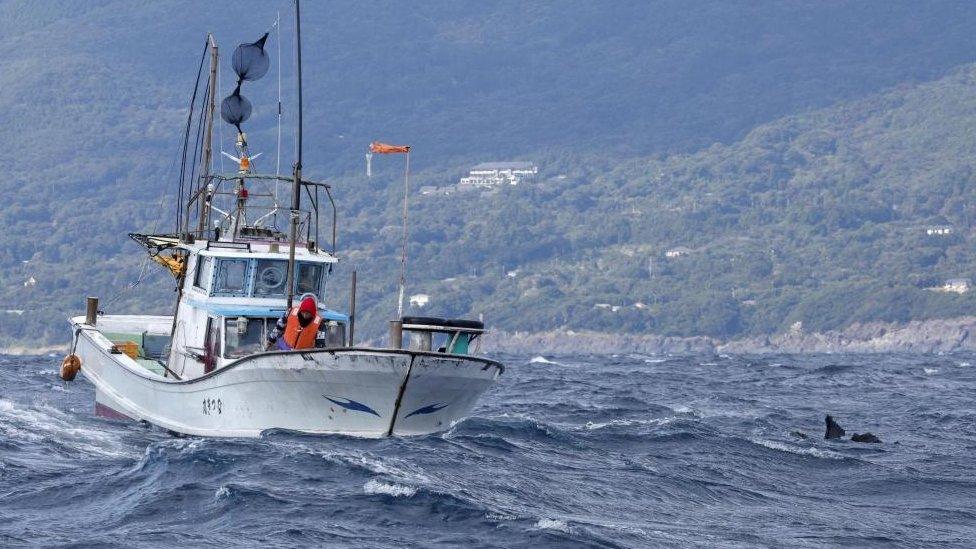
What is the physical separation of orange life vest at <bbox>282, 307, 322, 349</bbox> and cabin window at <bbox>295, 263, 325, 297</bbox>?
3.57 m

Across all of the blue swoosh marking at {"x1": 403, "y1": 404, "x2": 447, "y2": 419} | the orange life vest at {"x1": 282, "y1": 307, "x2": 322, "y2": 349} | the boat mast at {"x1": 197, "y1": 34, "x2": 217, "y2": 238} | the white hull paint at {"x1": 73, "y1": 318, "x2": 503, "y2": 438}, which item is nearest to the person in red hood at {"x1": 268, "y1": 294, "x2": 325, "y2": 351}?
the orange life vest at {"x1": 282, "y1": 307, "x2": 322, "y2": 349}

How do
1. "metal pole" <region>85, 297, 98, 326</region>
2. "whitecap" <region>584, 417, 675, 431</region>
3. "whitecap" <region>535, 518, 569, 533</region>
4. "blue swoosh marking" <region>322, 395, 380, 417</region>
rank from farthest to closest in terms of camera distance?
"metal pole" <region>85, 297, 98, 326</region> → "whitecap" <region>584, 417, 675, 431</region> → "blue swoosh marking" <region>322, 395, 380, 417</region> → "whitecap" <region>535, 518, 569, 533</region>

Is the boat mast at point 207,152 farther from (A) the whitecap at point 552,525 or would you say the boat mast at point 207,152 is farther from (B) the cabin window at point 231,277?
(A) the whitecap at point 552,525

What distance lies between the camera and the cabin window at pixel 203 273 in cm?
3741

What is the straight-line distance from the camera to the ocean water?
24.3m

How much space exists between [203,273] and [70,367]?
307 inches

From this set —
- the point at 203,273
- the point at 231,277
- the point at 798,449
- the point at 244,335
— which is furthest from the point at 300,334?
the point at 798,449

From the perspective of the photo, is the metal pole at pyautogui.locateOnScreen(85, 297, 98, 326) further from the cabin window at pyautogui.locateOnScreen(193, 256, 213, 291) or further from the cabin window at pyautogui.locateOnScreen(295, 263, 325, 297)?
the cabin window at pyautogui.locateOnScreen(295, 263, 325, 297)

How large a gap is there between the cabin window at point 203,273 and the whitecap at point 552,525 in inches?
574

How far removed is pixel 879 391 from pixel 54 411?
1436 inches

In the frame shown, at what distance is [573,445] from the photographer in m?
36.8

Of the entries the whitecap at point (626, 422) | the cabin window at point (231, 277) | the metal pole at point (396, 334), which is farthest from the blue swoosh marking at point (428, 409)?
the whitecap at point (626, 422)

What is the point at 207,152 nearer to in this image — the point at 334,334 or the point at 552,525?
the point at 334,334

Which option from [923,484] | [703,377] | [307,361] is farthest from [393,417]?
[703,377]
